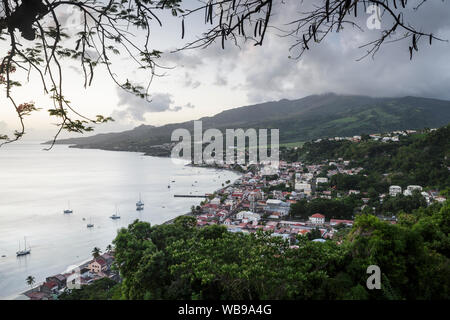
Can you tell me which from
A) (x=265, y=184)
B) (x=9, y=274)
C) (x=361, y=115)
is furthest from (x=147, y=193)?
(x=361, y=115)

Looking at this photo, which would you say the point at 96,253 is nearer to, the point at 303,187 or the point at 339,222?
the point at 339,222

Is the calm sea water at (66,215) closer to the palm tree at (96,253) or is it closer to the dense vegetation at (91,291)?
the palm tree at (96,253)

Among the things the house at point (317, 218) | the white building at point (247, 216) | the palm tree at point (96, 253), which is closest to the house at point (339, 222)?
the house at point (317, 218)

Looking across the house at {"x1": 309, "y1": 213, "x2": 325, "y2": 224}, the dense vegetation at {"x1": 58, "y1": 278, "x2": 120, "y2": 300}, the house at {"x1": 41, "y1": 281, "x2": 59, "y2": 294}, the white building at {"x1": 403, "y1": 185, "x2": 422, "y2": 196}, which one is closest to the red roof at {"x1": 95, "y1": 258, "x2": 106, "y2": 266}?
the house at {"x1": 41, "y1": 281, "x2": 59, "y2": 294}
